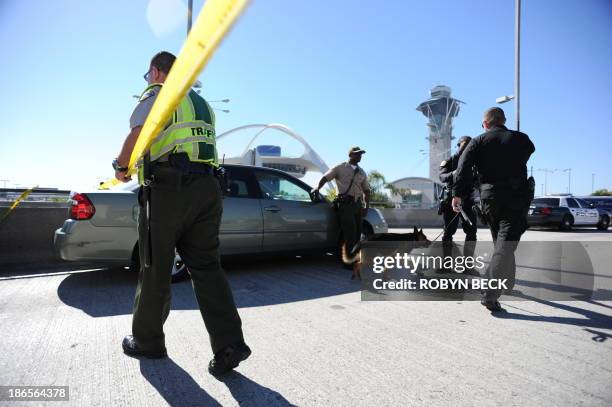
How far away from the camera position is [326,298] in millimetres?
3904

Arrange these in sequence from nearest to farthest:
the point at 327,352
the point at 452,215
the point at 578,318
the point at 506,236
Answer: the point at 327,352, the point at 578,318, the point at 506,236, the point at 452,215

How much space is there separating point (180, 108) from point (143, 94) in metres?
0.25

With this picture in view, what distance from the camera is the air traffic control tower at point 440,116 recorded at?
363 feet

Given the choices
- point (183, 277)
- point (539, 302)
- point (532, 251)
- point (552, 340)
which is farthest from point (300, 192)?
Result: point (532, 251)

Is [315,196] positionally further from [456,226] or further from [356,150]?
[456,226]

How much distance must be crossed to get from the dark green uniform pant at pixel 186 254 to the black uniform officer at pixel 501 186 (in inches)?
98.6

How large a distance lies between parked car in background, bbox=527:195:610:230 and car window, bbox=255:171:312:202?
483 inches

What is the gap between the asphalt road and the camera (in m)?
1.95

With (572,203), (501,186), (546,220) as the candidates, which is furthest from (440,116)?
(501,186)

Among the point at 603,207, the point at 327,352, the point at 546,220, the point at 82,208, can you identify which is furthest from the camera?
the point at 603,207

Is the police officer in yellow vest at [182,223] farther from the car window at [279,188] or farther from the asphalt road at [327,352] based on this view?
the car window at [279,188]

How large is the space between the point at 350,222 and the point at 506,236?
2.23 meters

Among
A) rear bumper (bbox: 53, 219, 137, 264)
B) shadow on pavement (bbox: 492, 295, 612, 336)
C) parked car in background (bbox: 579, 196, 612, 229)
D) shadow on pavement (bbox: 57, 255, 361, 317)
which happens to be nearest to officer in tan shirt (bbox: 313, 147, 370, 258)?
shadow on pavement (bbox: 57, 255, 361, 317)

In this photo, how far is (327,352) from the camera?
98.6 inches
